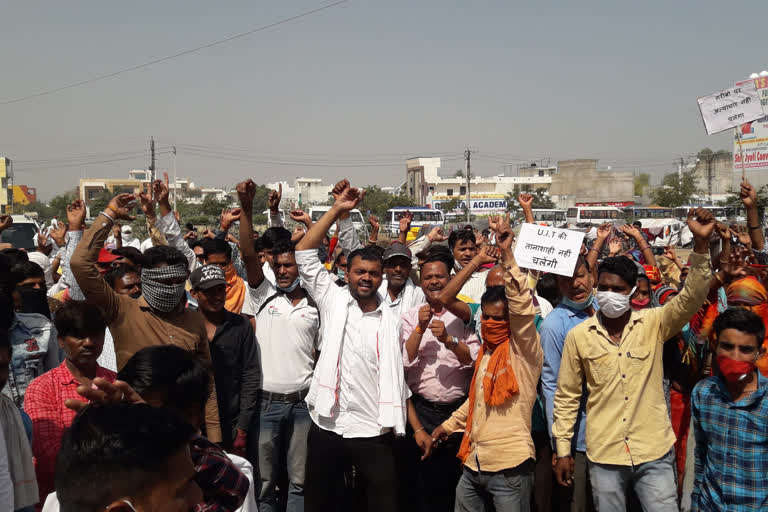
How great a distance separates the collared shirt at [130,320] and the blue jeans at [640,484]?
2.26 m

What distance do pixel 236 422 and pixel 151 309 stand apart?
0.99 meters

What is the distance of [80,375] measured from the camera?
3094 mm

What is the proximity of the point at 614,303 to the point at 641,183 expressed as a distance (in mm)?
109116

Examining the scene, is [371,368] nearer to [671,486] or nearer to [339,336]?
[339,336]

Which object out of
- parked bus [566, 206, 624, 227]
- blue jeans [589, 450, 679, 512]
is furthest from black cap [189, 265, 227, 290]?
parked bus [566, 206, 624, 227]

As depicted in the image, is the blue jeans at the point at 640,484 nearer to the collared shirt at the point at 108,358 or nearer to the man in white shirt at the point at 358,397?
the man in white shirt at the point at 358,397

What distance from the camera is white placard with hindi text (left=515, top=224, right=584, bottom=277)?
14.9 feet

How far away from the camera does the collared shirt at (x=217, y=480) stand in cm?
178

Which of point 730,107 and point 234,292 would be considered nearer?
point 234,292

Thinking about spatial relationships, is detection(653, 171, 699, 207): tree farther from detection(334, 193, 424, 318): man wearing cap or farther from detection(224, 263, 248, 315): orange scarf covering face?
detection(224, 263, 248, 315): orange scarf covering face

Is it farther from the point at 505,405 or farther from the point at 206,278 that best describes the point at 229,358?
the point at 505,405

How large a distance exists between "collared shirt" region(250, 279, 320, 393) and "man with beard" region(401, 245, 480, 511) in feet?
2.39

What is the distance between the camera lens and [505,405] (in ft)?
11.6

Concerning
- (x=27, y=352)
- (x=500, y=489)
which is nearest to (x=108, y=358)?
(x=27, y=352)
